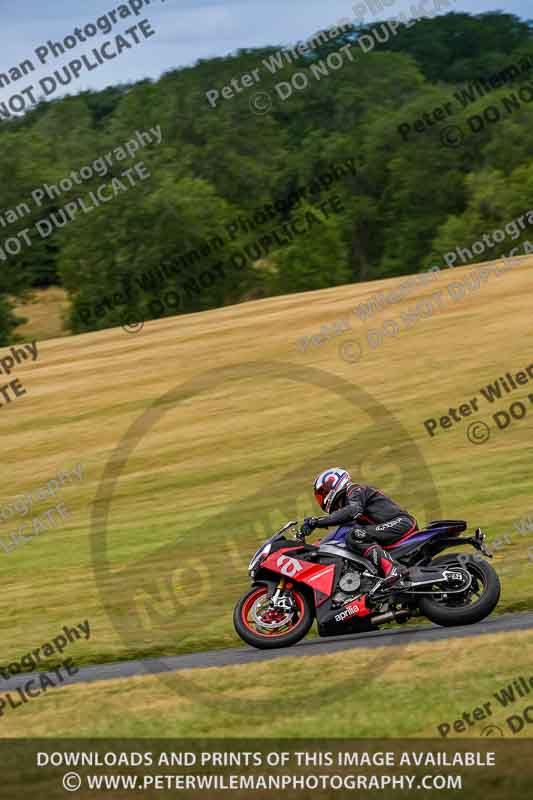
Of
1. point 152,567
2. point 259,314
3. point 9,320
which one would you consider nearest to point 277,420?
point 152,567

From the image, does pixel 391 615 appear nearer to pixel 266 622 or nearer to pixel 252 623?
pixel 266 622

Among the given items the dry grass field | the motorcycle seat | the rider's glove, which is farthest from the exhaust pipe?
the dry grass field

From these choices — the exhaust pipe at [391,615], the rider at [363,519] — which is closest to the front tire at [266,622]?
the exhaust pipe at [391,615]

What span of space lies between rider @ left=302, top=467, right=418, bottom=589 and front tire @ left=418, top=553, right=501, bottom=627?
49 cm

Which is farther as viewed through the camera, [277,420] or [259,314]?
[259,314]

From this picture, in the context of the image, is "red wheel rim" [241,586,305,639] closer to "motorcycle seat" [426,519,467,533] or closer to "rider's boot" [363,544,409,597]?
"rider's boot" [363,544,409,597]

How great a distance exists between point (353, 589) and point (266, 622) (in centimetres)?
102

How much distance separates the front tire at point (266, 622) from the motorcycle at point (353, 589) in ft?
0.04

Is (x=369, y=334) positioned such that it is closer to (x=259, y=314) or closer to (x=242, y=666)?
(x=259, y=314)

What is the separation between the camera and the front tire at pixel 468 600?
1180 centimetres

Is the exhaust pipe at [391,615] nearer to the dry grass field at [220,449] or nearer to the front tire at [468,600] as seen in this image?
the front tire at [468,600]

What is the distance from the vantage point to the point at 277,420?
98.8ft

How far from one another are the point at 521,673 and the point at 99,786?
159 inches

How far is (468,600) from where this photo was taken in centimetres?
1203
